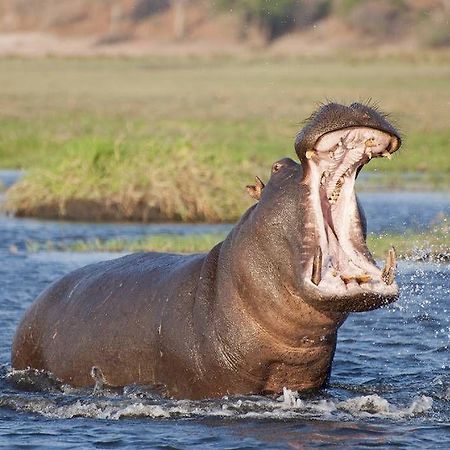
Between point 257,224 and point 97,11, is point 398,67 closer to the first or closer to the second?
point 97,11

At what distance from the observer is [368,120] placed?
5.59 metres

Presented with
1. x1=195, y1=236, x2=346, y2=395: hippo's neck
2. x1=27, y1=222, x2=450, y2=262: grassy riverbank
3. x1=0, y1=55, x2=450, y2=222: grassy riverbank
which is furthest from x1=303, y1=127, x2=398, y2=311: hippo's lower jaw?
x1=27, y1=222, x2=450, y2=262: grassy riverbank

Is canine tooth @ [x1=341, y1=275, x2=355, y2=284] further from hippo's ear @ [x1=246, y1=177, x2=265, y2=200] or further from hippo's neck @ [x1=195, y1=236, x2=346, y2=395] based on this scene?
hippo's ear @ [x1=246, y1=177, x2=265, y2=200]

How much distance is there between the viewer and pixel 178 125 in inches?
1101

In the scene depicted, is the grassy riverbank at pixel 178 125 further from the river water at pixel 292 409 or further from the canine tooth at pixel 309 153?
the river water at pixel 292 409

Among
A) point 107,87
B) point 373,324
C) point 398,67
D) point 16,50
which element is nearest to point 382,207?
point 373,324

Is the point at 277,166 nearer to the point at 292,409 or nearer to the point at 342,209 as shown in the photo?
the point at 342,209

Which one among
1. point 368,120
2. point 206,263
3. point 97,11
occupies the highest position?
point 97,11

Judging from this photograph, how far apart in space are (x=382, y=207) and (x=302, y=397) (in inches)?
404

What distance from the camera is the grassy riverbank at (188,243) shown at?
11984 mm

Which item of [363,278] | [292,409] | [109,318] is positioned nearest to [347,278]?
[363,278]

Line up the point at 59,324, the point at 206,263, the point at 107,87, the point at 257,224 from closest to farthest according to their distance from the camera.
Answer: the point at 257,224 < the point at 206,263 < the point at 59,324 < the point at 107,87

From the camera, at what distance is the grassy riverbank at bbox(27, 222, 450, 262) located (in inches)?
472

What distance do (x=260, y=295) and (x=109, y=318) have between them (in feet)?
3.67
